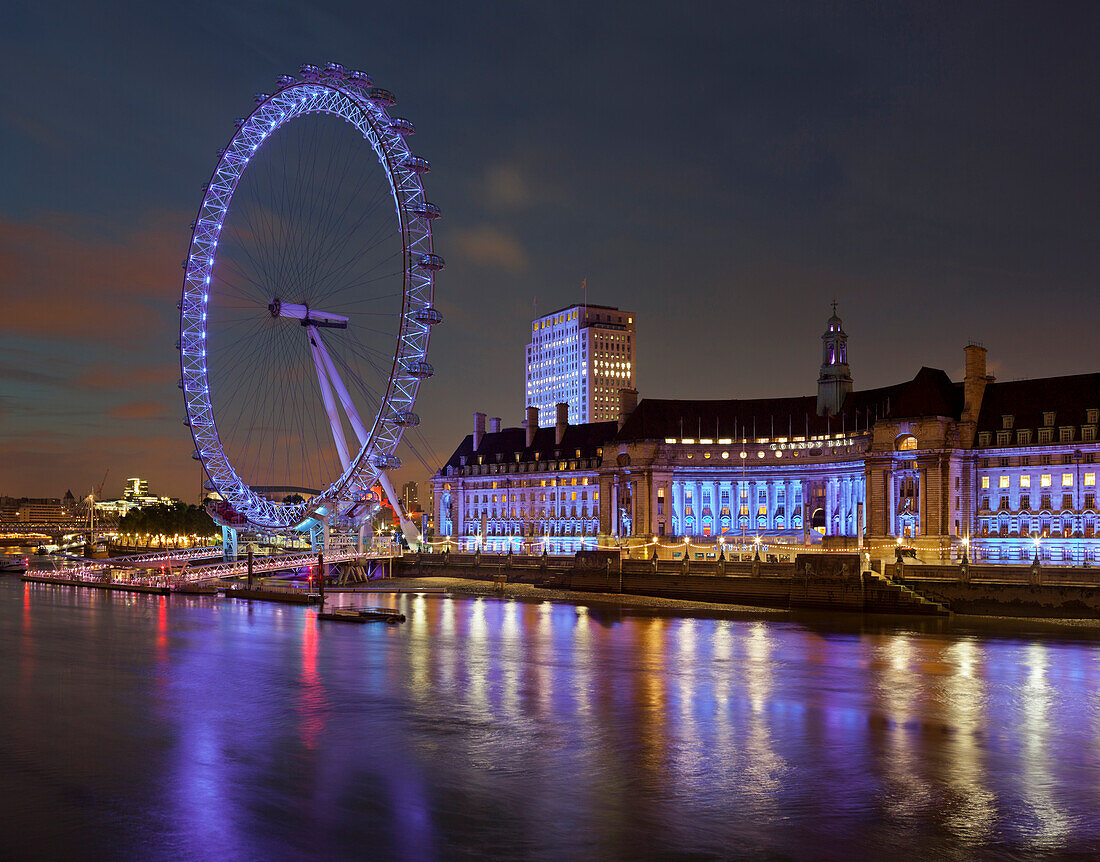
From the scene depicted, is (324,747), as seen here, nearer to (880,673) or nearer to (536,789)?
(536,789)

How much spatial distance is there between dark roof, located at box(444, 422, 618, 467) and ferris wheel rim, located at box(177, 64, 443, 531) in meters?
52.5

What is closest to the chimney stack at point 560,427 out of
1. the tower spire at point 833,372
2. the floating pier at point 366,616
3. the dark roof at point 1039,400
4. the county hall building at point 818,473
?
the county hall building at point 818,473

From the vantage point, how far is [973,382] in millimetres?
101438

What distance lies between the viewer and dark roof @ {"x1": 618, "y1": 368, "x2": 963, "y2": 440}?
117 metres

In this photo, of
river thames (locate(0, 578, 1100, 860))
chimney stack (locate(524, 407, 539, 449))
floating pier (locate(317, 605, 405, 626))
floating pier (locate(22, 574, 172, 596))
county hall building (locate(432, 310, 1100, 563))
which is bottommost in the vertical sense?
floating pier (locate(22, 574, 172, 596))

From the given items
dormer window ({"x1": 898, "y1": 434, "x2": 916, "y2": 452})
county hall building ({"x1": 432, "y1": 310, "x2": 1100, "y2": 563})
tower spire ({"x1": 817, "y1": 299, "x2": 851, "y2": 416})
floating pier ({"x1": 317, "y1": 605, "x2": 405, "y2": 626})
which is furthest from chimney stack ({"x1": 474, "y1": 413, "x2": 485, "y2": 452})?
floating pier ({"x1": 317, "y1": 605, "x2": 405, "y2": 626})

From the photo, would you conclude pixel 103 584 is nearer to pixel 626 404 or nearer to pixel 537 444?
pixel 537 444

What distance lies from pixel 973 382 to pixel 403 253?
55.8m

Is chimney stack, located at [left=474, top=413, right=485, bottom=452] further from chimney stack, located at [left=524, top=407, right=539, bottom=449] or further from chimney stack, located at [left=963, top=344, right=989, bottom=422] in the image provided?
chimney stack, located at [left=963, top=344, right=989, bottom=422]

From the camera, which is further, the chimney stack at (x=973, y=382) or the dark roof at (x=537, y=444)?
the dark roof at (x=537, y=444)

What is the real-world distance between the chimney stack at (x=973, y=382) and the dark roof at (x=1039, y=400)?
89 centimetres

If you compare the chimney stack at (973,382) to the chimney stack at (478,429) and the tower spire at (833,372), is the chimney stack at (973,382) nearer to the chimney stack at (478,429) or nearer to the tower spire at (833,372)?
the tower spire at (833,372)

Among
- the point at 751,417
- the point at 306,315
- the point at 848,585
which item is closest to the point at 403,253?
the point at 306,315

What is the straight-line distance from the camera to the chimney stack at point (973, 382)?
101 m
